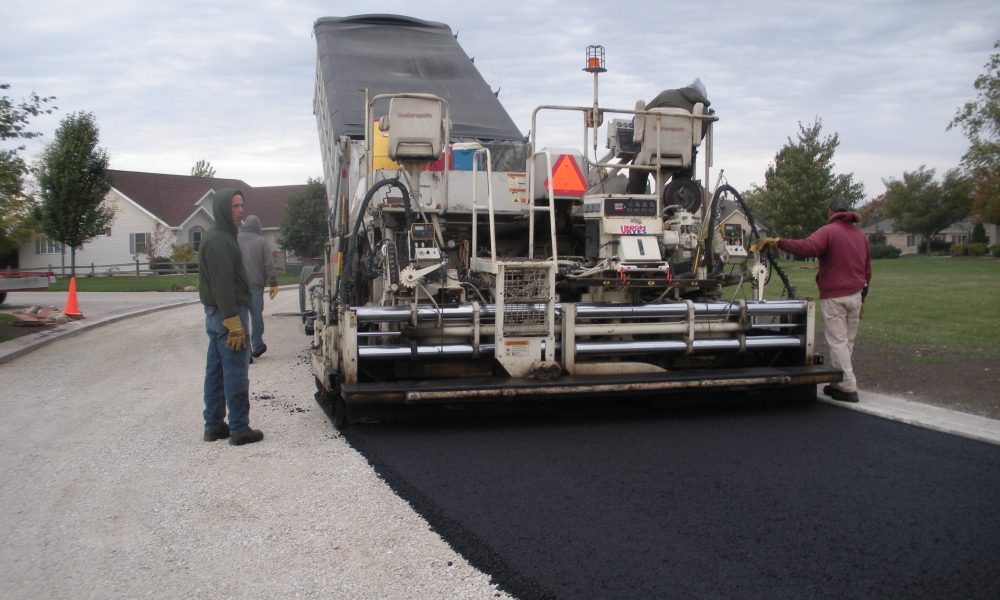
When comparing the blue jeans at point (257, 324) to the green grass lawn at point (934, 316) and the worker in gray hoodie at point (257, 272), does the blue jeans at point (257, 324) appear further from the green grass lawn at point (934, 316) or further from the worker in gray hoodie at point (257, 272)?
the green grass lawn at point (934, 316)

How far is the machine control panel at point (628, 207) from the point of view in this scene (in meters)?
6.54

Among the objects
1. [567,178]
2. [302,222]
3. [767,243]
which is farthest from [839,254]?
[302,222]

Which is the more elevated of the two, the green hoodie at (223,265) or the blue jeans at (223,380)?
the green hoodie at (223,265)

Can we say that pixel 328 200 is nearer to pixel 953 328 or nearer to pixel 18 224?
pixel 18 224

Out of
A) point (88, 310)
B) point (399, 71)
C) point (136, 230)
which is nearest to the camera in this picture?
point (399, 71)

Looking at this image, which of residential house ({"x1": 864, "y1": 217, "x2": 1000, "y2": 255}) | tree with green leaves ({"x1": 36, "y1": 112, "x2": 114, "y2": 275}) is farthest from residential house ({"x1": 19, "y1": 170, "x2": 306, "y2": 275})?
residential house ({"x1": 864, "y1": 217, "x2": 1000, "y2": 255})

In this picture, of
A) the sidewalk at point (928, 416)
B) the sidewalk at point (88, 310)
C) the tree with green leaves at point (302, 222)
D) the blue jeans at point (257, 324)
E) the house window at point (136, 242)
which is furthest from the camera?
the house window at point (136, 242)

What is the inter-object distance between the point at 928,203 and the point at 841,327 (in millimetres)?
74969

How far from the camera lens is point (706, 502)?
4.24 metres

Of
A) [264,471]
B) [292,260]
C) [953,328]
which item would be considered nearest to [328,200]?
[264,471]

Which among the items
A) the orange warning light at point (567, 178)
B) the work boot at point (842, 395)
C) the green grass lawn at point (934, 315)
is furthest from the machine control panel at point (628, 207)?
the green grass lawn at point (934, 315)

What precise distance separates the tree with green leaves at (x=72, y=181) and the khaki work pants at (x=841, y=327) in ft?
111

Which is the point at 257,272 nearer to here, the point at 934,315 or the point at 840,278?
the point at 840,278

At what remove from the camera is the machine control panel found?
21.5 feet
